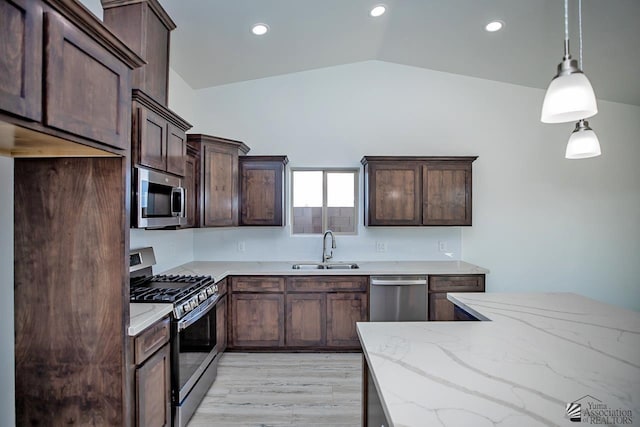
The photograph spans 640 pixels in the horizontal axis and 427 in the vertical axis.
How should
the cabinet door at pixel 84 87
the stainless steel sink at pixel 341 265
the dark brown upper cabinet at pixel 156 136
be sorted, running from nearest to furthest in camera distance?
1. the cabinet door at pixel 84 87
2. the dark brown upper cabinet at pixel 156 136
3. the stainless steel sink at pixel 341 265

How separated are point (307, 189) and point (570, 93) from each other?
9.87 ft

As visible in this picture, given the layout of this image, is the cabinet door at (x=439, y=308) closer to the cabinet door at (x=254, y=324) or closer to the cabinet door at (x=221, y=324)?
the cabinet door at (x=254, y=324)

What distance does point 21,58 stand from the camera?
1047mm

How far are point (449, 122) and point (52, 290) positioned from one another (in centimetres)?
409

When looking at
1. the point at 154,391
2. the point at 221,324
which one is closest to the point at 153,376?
the point at 154,391

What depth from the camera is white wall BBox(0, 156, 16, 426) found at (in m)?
1.54

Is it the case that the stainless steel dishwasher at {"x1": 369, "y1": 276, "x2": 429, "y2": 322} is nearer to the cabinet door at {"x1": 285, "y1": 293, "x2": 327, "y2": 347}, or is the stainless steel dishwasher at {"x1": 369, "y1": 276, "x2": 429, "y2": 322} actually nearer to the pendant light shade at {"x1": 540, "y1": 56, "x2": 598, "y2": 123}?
the cabinet door at {"x1": 285, "y1": 293, "x2": 327, "y2": 347}

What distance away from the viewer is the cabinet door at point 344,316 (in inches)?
131

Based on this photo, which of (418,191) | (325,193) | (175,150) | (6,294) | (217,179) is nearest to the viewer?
(6,294)

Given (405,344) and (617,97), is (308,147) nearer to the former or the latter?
(405,344)

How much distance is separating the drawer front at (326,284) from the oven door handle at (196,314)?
0.90 m

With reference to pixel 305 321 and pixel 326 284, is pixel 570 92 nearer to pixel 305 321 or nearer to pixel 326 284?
pixel 326 284

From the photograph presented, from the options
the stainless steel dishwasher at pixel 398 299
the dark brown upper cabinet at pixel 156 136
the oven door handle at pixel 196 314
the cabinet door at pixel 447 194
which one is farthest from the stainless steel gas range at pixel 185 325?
the cabinet door at pixel 447 194

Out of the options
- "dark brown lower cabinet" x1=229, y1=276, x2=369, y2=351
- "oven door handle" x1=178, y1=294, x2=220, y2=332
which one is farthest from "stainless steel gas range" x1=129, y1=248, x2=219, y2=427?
"dark brown lower cabinet" x1=229, y1=276, x2=369, y2=351
